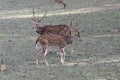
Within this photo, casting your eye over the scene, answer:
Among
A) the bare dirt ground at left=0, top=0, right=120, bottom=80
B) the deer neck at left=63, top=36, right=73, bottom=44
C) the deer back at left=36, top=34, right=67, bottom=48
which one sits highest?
the deer back at left=36, top=34, right=67, bottom=48

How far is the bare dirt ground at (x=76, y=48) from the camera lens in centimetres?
964

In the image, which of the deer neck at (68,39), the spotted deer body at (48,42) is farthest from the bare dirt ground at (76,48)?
the deer neck at (68,39)

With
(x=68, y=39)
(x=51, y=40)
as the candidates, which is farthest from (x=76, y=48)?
(x=51, y=40)

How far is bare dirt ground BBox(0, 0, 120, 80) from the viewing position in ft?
31.6

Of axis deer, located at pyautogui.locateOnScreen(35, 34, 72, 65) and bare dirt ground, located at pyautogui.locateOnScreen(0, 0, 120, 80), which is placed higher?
axis deer, located at pyautogui.locateOnScreen(35, 34, 72, 65)

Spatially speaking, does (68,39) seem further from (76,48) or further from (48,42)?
(76,48)

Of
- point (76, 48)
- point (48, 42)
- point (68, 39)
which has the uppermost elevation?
point (48, 42)

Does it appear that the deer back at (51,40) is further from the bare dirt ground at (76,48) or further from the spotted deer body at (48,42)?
the bare dirt ground at (76,48)

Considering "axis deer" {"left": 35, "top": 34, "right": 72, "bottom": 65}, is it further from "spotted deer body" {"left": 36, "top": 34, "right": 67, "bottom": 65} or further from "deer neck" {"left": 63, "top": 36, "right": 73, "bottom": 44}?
"deer neck" {"left": 63, "top": 36, "right": 73, "bottom": 44}

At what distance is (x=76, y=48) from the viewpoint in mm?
12555

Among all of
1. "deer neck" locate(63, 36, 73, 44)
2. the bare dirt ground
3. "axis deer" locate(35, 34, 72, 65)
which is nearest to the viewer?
the bare dirt ground

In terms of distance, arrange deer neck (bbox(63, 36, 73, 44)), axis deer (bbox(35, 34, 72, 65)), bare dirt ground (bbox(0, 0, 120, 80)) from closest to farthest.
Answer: bare dirt ground (bbox(0, 0, 120, 80)), axis deer (bbox(35, 34, 72, 65)), deer neck (bbox(63, 36, 73, 44))

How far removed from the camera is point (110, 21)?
17.4 metres

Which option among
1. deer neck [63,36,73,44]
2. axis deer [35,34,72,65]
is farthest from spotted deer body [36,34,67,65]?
deer neck [63,36,73,44]
